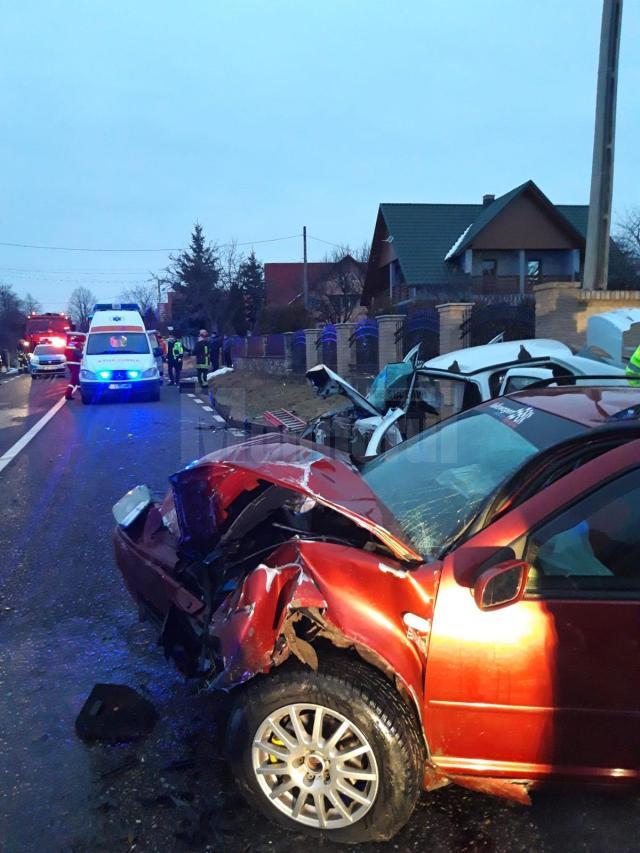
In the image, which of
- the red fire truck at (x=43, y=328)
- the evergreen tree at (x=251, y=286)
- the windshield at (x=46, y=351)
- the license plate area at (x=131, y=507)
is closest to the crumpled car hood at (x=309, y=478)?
the license plate area at (x=131, y=507)

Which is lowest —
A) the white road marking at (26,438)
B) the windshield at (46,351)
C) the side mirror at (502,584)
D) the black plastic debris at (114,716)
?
the white road marking at (26,438)

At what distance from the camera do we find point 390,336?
17297mm

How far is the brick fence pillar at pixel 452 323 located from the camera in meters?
14.7

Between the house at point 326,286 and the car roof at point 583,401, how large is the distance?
36.3 m

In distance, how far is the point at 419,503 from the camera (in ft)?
9.65

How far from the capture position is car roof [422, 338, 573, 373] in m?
6.52

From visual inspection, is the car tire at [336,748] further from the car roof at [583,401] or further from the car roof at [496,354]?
the car roof at [496,354]

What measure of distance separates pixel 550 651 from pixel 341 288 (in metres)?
48.2

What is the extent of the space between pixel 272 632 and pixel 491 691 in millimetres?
758

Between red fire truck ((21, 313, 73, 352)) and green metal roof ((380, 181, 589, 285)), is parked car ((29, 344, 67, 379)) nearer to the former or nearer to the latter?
red fire truck ((21, 313, 73, 352))

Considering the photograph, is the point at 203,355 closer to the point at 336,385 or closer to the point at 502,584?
the point at 336,385

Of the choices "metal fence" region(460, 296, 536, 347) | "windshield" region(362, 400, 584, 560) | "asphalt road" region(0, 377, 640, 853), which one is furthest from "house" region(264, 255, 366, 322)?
"windshield" region(362, 400, 584, 560)

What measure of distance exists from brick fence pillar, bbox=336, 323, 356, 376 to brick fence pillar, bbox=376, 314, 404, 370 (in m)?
2.16

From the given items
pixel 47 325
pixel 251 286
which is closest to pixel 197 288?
pixel 251 286
